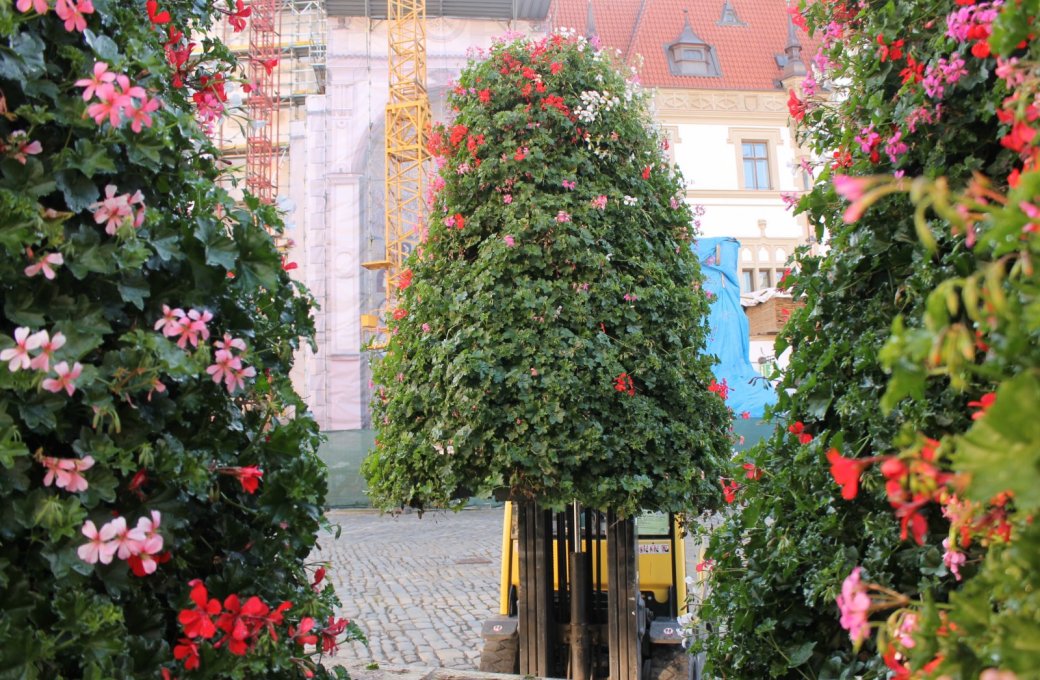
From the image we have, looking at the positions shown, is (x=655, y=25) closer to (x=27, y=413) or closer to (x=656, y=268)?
(x=656, y=268)

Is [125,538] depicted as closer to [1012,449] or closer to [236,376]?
[236,376]

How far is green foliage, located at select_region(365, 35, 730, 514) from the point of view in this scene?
468 centimetres

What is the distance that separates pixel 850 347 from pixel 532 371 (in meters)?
2.53

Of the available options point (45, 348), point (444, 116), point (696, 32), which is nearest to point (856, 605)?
point (45, 348)

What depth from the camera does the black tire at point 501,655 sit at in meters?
6.50

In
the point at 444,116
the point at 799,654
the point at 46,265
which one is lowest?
the point at 799,654

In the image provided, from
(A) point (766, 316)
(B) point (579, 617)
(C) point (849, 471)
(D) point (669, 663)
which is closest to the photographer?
(C) point (849, 471)

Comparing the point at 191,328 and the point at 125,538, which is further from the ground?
the point at 191,328

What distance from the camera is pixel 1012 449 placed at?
798 millimetres

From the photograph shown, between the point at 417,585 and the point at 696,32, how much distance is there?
69.3 ft

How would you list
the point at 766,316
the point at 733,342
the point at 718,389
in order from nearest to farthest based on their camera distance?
the point at 718,389 < the point at 766,316 < the point at 733,342

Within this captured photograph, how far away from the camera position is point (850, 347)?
7.38ft

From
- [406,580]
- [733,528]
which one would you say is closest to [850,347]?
[733,528]

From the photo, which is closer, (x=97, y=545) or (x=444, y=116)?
(x=97, y=545)
